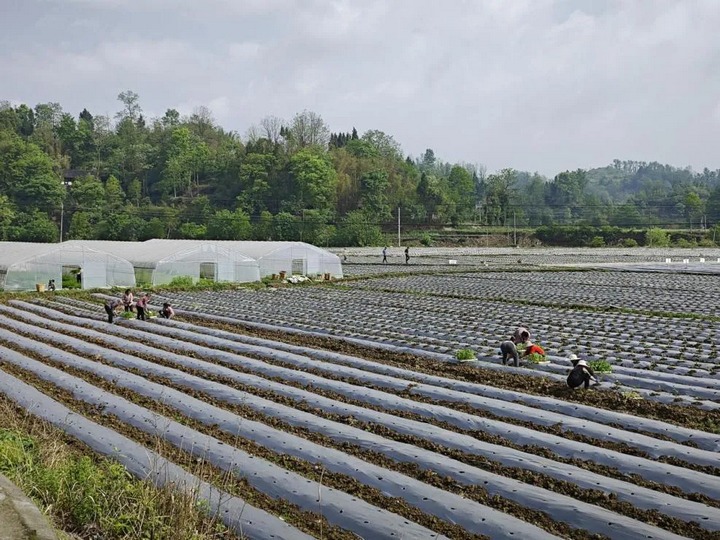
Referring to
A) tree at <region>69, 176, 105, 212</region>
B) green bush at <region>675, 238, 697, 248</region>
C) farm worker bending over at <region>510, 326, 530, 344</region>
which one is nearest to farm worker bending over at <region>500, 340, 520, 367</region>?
farm worker bending over at <region>510, 326, 530, 344</region>

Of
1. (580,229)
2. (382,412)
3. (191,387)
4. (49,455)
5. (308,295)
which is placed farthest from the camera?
(580,229)

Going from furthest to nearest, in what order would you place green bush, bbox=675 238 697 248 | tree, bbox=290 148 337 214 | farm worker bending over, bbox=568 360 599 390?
tree, bbox=290 148 337 214 → green bush, bbox=675 238 697 248 → farm worker bending over, bbox=568 360 599 390

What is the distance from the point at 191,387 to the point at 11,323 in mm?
9425

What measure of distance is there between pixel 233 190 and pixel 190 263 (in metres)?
43.9

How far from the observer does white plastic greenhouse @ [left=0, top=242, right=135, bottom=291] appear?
2647 cm

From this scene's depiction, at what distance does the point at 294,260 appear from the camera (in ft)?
110

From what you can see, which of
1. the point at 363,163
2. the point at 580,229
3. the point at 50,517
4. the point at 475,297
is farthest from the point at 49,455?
the point at 363,163

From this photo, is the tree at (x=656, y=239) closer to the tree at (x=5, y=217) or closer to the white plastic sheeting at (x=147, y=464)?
the tree at (x=5, y=217)

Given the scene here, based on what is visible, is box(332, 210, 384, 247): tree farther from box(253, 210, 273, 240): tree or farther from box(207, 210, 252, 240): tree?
box(207, 210, 252, 240): tree

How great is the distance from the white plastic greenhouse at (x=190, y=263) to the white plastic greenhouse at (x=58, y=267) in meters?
1.18

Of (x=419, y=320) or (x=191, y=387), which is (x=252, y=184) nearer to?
(x=419, y=320)

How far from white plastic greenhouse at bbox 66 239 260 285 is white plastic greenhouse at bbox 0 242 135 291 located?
1183 millimetres

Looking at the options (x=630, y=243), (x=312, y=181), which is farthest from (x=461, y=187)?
(x=630, y=243)

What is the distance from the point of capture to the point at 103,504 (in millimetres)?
5836
